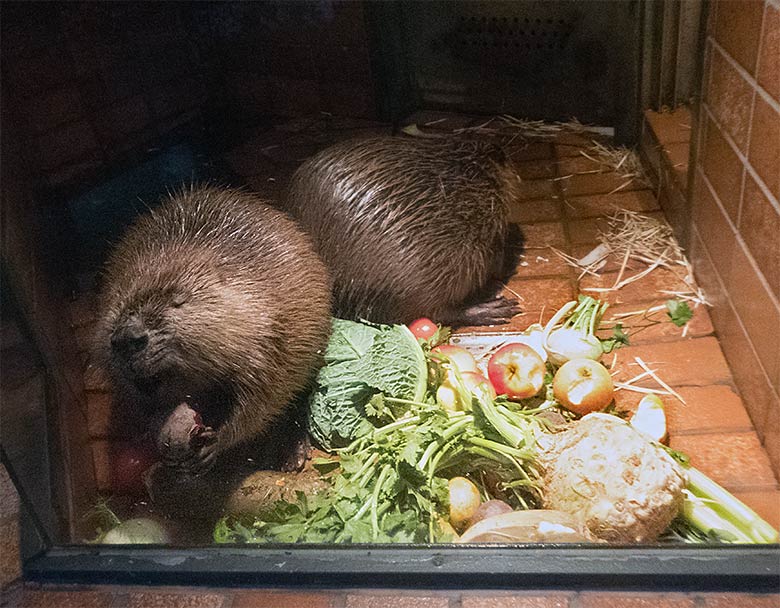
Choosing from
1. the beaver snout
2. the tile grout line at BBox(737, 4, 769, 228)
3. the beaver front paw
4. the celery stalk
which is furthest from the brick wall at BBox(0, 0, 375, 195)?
the celery stalk

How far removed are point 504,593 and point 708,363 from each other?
1221 millimetres

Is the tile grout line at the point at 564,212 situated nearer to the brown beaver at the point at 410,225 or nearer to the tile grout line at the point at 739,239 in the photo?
the brown beaver at the point at 410,225

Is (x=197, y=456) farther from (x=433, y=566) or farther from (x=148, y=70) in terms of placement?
(x=148, y=70)

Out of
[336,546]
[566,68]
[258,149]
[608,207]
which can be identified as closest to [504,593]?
[336,546]

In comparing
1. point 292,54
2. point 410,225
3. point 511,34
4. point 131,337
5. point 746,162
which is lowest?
point 410,225

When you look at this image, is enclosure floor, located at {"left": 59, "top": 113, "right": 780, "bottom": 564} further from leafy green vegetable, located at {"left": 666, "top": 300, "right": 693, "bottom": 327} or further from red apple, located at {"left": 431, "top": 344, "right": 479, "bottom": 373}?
red apple, located at {"left": 431, "top": 344, "right": 479, "bottom": 373}

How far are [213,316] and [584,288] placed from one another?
4.59 ft

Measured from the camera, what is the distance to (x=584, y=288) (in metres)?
2.62

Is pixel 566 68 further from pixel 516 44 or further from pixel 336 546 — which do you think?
pixel 336 546

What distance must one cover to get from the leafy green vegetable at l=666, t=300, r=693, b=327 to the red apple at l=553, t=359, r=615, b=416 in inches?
17.8

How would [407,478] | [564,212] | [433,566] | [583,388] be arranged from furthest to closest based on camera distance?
[564,212] → [583,388] → [407,478] → [433,566]

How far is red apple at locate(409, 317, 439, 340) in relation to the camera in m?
2.54

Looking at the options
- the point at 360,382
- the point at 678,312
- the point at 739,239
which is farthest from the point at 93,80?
the point at 678,312

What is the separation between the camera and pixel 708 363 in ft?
7.31
